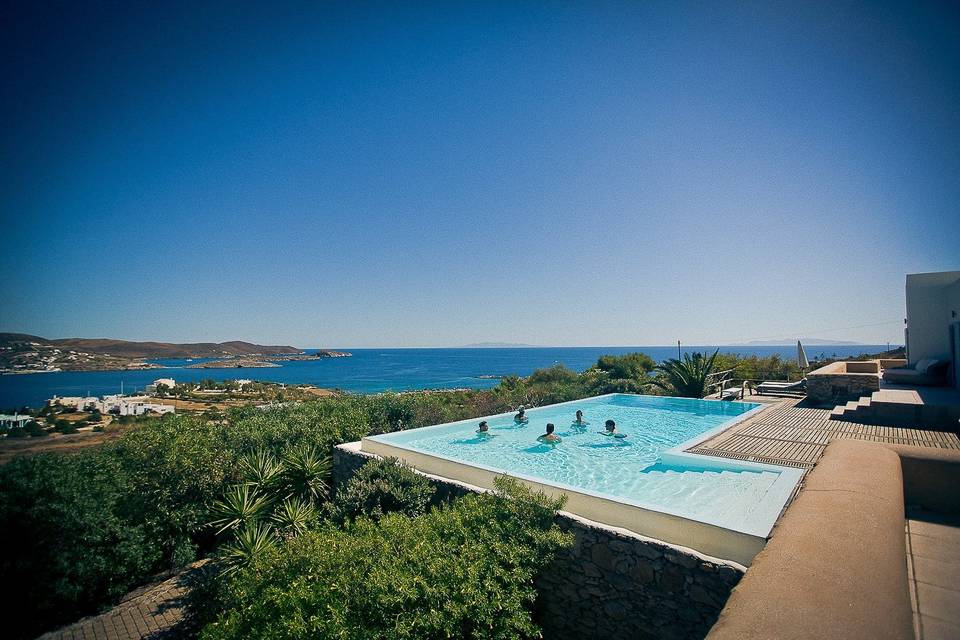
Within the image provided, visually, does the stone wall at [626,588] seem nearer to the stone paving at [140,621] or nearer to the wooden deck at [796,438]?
the wooden deck at [796,438]

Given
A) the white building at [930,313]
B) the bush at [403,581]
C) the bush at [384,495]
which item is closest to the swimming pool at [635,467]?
the bush at [384,495]

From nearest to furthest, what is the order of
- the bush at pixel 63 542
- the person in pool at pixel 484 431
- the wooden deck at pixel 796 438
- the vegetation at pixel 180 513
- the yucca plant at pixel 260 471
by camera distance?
the vegetation at pixel 180 513, the bush at pixel 63 542, the wooden deck at pixel 796 438, the yucca plant at pixel 260 471, the person in pool at pixel 484 431

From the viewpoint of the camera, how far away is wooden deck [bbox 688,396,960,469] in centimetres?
574

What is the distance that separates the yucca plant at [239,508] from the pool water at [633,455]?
2169mm

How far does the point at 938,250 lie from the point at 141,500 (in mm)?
21653

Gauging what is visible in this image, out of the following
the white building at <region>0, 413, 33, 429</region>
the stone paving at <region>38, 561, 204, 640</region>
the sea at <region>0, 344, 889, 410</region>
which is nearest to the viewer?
the stone paving at <region>38, 561, 204, 640</region>

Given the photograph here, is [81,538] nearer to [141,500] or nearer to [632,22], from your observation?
[141,500]

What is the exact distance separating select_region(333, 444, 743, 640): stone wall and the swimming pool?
0.58ft

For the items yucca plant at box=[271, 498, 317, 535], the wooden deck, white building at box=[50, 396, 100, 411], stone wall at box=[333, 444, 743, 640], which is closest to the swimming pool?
stone wall at box=[333, 444, 743, 640]

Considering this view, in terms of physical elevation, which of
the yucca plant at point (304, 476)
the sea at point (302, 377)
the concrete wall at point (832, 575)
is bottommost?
the sea at point (302, 377)

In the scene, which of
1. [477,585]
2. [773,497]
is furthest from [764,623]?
[773,497]

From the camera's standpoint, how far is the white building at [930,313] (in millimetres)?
11148

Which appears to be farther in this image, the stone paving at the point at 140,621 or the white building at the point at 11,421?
the white building at the point at 11,421

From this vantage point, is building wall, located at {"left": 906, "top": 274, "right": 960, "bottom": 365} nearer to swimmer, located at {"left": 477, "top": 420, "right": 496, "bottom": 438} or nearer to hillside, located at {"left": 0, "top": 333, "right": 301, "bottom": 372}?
swimmer, located at {"left": 477, "top": 420, "right": 496, "bottom": 438}
